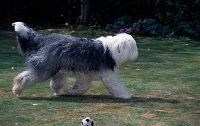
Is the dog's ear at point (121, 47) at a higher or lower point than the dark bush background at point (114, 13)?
higher

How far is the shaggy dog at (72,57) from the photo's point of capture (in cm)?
780

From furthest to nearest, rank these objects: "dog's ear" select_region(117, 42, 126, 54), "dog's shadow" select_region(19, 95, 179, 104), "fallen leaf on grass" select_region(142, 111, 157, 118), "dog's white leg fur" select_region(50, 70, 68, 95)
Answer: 1. "dog's white leg fur" select_region(50, 70, 68, 95)
2. "dog's ear" select_region(117, 42, 126, 54)
3. "dog's shadow" select_region(19, 95, 179, 104)
4. "fallen leaf on grass" select_region(142, 111, 157, 118)

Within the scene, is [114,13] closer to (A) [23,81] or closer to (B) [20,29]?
(B) [20,29]

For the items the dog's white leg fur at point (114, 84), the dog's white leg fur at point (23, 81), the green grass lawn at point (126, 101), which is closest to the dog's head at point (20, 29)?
the dog's white leg fur at point (23, 81)

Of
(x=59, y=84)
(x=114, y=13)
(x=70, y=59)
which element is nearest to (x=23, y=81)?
(x=59, y=84)

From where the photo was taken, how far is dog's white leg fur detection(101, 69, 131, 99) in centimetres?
786

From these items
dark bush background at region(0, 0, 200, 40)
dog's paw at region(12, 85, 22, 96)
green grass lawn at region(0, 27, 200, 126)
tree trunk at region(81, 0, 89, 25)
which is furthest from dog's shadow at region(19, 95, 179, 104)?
tree trunk at region(81, 0, 89, 25)

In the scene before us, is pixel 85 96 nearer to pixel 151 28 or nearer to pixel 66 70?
pixel 66 70

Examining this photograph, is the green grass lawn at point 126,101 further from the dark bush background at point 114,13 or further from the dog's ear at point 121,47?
the dark bush background at point 114,13

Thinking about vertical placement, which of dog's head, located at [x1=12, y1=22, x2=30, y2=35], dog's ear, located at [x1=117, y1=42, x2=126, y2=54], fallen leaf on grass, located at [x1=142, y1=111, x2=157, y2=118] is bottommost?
fallen leaf on grass, located at [x1=142, y1=111, x2=157, y2=118]

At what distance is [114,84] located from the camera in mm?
7902

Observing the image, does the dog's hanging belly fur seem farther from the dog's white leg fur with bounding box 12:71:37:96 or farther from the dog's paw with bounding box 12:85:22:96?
the dog's paw with bounding box 12:85:22:96

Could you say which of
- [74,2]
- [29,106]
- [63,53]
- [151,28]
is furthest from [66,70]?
[74,2]

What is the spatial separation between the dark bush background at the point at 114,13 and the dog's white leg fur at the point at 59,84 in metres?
11.3
